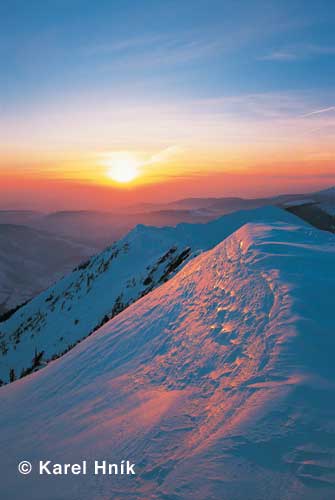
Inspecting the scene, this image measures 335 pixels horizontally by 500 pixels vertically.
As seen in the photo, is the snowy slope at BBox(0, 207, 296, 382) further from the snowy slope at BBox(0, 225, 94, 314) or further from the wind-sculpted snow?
the snowy slope at BBox(0, 225, 94, 314)

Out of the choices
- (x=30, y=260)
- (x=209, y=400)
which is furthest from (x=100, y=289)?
(x=30, y=260)

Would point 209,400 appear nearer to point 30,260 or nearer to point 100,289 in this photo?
point 100,289

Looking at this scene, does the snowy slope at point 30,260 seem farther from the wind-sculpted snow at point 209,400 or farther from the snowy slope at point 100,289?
the wind-sculpted snow at point 209,400

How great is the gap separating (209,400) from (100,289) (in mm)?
23084

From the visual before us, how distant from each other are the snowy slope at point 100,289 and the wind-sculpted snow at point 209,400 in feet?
35.3

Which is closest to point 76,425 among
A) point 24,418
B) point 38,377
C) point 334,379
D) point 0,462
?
point 0,462

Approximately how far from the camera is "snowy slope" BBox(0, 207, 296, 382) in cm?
2162

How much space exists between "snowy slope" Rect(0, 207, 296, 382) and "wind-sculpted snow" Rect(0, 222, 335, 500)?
10.8 metres

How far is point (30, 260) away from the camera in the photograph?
474 feet

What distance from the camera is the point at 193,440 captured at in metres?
3.83

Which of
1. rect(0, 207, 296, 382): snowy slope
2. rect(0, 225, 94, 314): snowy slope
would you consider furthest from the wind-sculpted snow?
rect(0, 225, 94, 314): snowy slope

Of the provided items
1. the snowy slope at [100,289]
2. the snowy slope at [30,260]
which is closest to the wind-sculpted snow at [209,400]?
the snowy slope at [100,289]

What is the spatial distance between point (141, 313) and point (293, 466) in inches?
272

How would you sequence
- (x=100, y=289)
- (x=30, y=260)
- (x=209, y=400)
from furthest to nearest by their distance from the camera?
(x=30, y=260) → (x=100, y=289) → (x=209, y=400)
